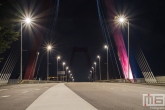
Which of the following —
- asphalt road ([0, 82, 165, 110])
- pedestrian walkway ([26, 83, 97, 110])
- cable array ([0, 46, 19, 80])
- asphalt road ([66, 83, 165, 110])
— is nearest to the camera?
pedestrian walkway ([26, 83, 97, 110])

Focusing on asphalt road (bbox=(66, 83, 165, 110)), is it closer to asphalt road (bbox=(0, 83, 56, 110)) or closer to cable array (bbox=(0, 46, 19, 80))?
asphalt road (bbox=(0, 83, 56, 110))

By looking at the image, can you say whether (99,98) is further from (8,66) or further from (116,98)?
(8,66)

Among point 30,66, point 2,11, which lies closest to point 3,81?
point 2,11

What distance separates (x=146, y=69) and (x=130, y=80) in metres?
2.92

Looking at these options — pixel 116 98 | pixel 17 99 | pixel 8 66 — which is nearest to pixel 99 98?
pixel 116 98

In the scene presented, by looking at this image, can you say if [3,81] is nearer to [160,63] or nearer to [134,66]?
[134,66]

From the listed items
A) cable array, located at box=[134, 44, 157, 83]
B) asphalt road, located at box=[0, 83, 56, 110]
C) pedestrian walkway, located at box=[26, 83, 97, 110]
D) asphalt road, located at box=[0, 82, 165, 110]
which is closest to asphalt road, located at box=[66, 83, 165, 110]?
asphalt road, located at box=[0, 82, 165, 110]

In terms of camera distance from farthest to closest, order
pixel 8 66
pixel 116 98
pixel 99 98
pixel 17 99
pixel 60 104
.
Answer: pixel 8 66 → pixel 99 98 → pixel 116 98 → pixel 17 99 → pixel 60 104

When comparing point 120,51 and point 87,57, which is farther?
point 87,57

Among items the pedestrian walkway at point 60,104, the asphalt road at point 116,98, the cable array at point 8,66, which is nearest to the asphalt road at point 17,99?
the pedestrian walkway at point 60,104

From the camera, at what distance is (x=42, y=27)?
5719cm

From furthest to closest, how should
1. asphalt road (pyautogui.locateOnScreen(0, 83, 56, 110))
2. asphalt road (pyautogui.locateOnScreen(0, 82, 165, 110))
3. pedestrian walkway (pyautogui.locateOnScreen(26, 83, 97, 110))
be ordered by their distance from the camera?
asphalt road (pyautogui.locateOnScreen(0, 83, 56, 110))
asphalt road (pyautogui.locateOnScreen(0, 82, 165, 110))
pedestrian walkway (pyautogui.locateOnScreen(26, 83, 97, 110))

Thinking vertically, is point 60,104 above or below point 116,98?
below

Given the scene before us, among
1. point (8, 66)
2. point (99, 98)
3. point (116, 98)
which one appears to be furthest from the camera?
point (8, 66)
